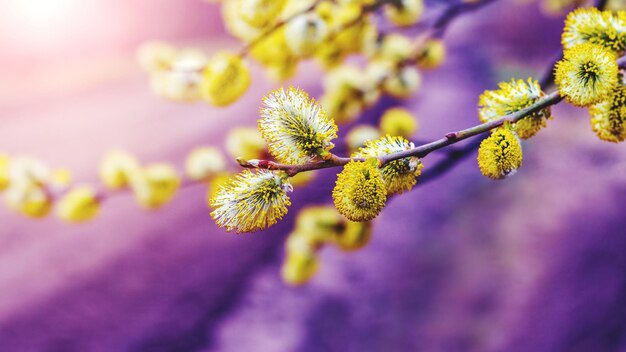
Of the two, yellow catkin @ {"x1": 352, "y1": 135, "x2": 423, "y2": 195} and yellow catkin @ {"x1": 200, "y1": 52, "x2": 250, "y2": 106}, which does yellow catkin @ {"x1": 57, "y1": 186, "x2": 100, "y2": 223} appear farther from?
yellow catkin @ {"x1": 352, "y1": 135, "x2": 423, "y2": 195}

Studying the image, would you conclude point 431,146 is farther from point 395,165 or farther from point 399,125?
point 399,125

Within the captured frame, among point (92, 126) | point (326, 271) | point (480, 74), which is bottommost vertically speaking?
point (326, 271)

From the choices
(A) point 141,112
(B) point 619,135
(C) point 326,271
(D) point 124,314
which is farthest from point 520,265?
(A) point 141,112

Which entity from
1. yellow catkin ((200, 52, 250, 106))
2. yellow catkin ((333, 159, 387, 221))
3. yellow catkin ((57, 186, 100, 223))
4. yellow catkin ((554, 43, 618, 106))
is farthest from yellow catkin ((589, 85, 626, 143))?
yellow catkin ((57, 186, 100, 223))

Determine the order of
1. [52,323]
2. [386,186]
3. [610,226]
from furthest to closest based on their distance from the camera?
[52,323] → [610,226] → [386,186]

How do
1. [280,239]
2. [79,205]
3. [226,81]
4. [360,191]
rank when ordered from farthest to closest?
[280,239] < [79,205] < [226,81] < [360,191]

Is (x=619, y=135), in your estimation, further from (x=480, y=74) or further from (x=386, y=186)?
(x=480, y=74)

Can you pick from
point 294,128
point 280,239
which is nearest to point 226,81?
point 294,128

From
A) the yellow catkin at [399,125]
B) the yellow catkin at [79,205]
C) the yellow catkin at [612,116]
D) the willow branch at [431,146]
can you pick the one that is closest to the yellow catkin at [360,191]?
the willow branch at [431,146]
